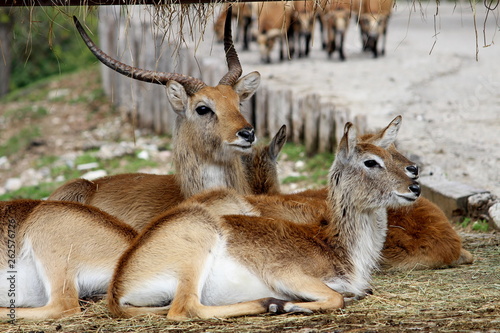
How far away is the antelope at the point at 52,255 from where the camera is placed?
5586mm

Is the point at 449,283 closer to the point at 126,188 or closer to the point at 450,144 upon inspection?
the point at 126,188

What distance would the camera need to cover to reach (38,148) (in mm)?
16078

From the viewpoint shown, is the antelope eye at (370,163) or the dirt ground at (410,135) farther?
the antelope eye at (370,163)

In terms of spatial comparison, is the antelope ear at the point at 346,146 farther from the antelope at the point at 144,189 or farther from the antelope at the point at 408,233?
the antelope at the point at 144,189

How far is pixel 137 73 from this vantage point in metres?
7.18

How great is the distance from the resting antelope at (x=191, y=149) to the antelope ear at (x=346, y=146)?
1.04 metres

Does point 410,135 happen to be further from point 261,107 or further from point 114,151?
point 114,151

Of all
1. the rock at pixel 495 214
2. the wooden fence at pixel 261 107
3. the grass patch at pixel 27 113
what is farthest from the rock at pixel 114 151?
the rock at pixel 495 214

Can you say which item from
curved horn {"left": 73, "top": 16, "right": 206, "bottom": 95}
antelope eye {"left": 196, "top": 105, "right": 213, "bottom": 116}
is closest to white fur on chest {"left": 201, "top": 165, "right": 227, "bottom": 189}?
antelope eye {"left": 196, "top": 105, "right": 213, "bottom": 116}

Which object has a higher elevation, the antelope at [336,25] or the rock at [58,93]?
the antelope at [336,25]

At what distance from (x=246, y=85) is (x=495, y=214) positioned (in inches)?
115

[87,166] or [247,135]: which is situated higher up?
[247,135]

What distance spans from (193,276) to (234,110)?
223 cm

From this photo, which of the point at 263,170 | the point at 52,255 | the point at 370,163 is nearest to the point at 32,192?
the point at 263,170
